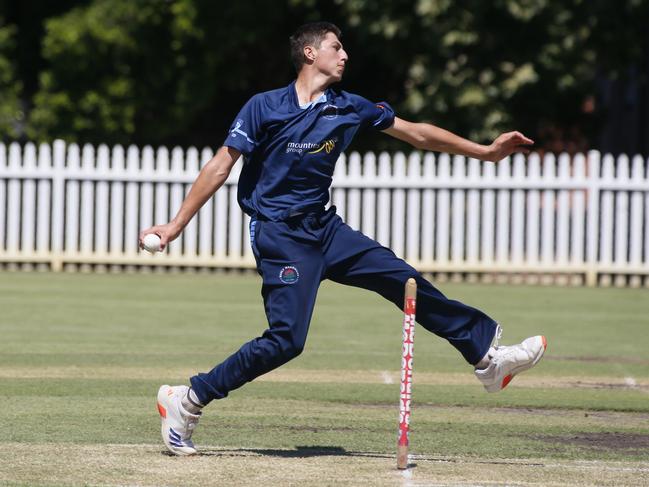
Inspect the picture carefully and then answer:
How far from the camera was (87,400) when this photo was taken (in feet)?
26.6

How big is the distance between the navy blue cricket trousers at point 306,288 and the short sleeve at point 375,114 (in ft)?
1.62

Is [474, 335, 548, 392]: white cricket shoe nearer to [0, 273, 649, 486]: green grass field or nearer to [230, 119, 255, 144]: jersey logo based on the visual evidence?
[0, 273, 649, 486]: green grass field

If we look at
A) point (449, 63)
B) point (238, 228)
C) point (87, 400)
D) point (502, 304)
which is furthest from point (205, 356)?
point (449, 63)

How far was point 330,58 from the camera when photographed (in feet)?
21.6

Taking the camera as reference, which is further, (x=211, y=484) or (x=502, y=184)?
(x=502, y=184)

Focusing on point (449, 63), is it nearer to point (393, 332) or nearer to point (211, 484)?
point (393, 332)

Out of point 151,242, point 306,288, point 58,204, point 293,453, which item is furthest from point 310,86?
point 58,204

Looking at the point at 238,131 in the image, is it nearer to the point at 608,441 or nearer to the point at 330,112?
the point at 330,112

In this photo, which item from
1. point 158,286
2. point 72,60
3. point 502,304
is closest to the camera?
point 502,304

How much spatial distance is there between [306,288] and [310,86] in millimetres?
971

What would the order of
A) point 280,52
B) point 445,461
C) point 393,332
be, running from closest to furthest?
1. point 445,461
2. point 393,332
3. point 280,52

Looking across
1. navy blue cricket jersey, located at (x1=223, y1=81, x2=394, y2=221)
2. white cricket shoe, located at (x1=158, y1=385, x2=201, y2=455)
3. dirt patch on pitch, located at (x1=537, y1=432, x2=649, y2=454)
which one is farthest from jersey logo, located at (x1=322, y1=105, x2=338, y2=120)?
dirt patch on pitch, located at (x1=537, y1=432, x2=649, y2=454)

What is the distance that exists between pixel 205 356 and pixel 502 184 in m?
8.00

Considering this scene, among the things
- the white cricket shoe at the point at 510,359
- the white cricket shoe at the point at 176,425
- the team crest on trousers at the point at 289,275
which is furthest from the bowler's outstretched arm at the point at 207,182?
the white cricket shoe at the point at 510,359
